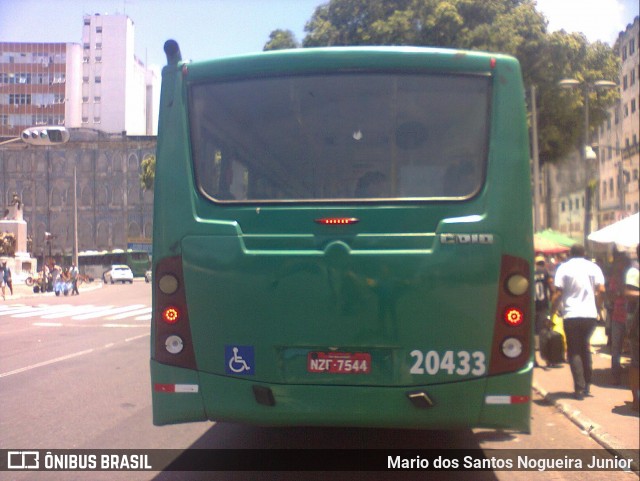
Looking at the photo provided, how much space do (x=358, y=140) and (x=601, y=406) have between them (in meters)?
5.25

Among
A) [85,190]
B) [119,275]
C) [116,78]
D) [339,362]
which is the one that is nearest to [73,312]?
[339,362]

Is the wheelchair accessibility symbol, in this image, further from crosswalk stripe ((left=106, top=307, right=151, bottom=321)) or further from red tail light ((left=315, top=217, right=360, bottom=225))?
crosswalk stripe ((left=106, top=307, right=151, bottom=321))

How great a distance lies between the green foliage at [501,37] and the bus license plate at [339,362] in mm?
14555

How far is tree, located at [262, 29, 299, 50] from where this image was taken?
2258 cm

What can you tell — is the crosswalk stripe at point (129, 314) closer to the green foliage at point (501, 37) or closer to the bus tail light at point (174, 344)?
the green foliage at point (501, 37)

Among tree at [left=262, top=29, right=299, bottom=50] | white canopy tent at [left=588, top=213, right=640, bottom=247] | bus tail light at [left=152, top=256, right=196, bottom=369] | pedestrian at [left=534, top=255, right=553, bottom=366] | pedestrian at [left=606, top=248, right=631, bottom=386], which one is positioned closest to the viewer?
bus tail light at [left=152, top=256, right=196, bottom=369]

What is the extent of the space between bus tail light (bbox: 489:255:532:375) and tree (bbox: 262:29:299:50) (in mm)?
18836

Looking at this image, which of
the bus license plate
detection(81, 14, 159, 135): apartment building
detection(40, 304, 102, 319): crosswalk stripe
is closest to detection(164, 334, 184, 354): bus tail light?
the bus license plate

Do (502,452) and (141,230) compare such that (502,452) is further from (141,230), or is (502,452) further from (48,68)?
(141,230)

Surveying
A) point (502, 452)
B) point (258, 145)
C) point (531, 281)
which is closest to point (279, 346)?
point (258, 145)

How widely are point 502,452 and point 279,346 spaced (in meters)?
2.84

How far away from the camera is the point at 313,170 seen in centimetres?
504

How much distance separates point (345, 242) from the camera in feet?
15.9

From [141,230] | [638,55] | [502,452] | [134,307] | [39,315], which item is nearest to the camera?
[502,452]
